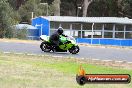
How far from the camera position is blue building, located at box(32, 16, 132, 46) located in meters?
48.0

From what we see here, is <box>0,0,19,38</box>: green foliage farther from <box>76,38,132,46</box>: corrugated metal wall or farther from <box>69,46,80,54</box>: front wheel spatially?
<box>69,46,80,54</box>: front wheel

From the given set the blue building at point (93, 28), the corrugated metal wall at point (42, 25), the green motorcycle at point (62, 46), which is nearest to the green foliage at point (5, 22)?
the blue building at point (93, 28)

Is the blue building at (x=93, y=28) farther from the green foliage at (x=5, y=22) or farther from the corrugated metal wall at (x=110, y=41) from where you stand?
the green foliage at (x=5, y=22)

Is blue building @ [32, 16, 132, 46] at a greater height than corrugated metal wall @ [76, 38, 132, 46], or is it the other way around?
blue building @ [32, 16, 132, 46]

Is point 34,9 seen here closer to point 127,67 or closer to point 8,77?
point 127,67

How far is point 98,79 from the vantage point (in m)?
6.05

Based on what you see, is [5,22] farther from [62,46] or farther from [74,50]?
[74,50]

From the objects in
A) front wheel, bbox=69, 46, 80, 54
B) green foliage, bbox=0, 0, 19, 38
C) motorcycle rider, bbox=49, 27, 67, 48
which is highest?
green foliage, bbox=0, 0, 19, 38

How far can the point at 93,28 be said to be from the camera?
4947cm

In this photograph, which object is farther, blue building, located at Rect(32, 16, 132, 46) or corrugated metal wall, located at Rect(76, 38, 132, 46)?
blue building, located at Rect(32, 16, 132, 46)

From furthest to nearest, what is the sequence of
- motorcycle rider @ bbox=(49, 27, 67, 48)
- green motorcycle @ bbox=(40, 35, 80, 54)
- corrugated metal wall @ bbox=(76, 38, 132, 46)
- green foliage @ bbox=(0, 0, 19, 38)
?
corrugated metal wall @ bbox=(76, 38, 132, 46) < green foliage @ bbox=(0, 0, 19, 38) < green motorcycle @ bbox=(40, 35, 80, 54) < motorcycle rider @ bbox=(49, 27, 67, 48)

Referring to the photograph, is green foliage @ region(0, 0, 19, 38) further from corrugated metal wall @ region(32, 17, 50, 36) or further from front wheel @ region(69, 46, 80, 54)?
front wheel @ region(69, 46, 80, 54)

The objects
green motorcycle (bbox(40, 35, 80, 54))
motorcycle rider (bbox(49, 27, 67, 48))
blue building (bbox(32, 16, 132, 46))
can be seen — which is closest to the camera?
motorcycle rider (bbox(49, 27, 67, 48))

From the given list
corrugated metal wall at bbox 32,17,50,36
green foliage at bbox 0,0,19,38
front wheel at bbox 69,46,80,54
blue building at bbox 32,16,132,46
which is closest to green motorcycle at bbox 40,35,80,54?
front wheel at bbox 69,46,80,54
